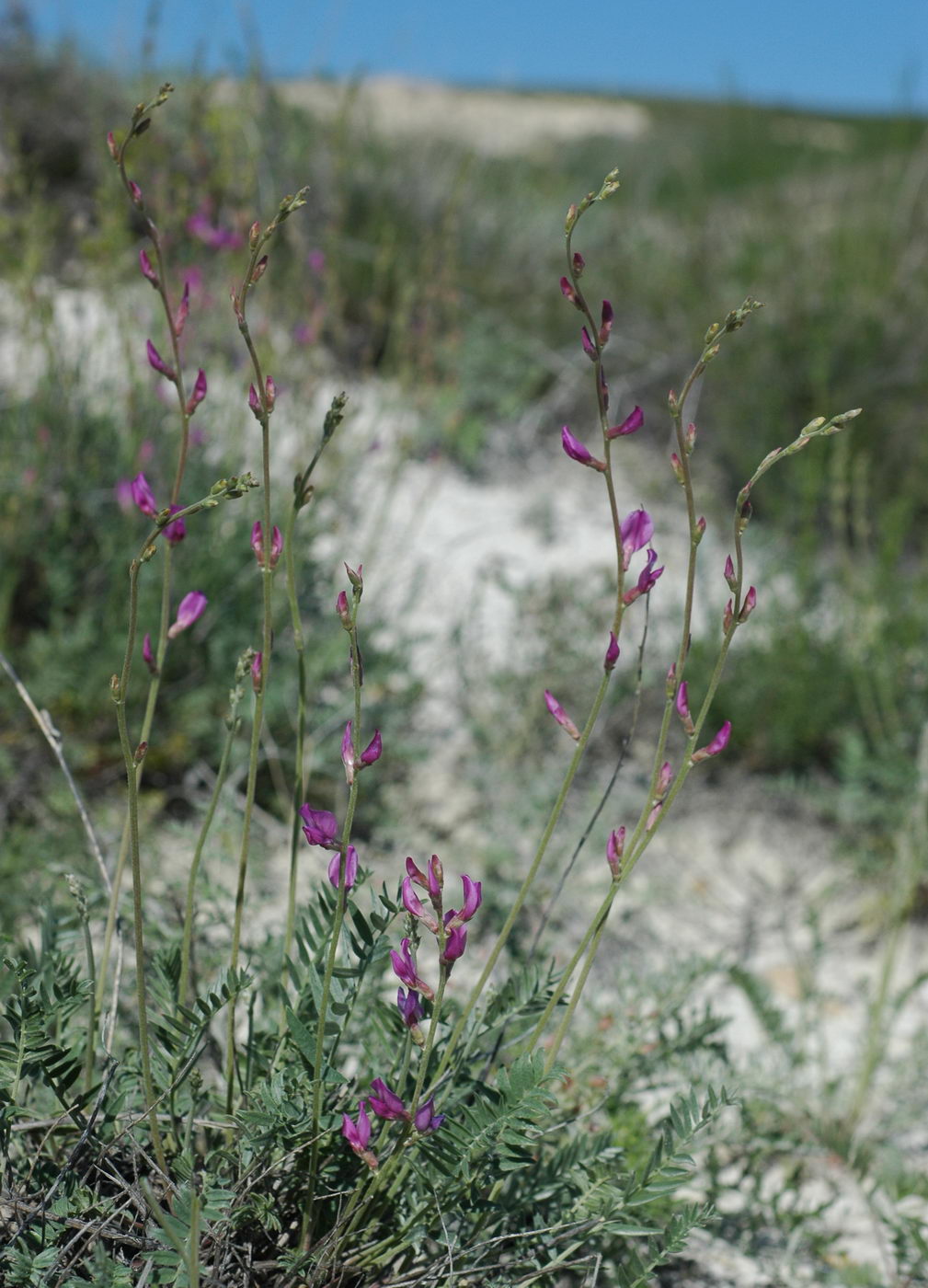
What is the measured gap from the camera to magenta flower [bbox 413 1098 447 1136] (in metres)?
1.00

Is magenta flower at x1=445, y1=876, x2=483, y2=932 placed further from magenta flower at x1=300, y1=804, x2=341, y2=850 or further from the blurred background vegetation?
the blurred background vegetation

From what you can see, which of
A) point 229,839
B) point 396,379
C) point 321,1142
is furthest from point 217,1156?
point 396,379

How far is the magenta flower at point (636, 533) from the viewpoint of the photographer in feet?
3.27

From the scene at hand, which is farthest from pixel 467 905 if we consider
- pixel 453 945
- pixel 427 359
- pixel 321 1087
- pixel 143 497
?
pixel 427 359

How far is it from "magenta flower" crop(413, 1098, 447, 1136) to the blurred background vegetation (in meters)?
1.03

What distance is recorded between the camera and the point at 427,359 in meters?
2.92

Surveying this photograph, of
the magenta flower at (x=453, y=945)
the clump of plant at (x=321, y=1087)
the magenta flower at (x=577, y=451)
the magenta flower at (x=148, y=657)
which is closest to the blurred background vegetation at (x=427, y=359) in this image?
the clump of plant at (x=321, y=1087)

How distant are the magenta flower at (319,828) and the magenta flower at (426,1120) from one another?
0.85 feet

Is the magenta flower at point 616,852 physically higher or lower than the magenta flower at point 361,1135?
higher

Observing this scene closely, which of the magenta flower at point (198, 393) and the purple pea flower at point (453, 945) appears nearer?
the purple pea flower at point (453, 945)

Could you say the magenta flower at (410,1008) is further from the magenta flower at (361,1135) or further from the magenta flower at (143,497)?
the magenta flower at (143,497)

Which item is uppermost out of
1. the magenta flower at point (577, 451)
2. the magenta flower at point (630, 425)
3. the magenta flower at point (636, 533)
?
the magenta flower at point (630, 425)

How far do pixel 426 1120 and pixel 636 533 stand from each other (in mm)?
580

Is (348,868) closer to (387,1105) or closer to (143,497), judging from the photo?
(387,1105)
